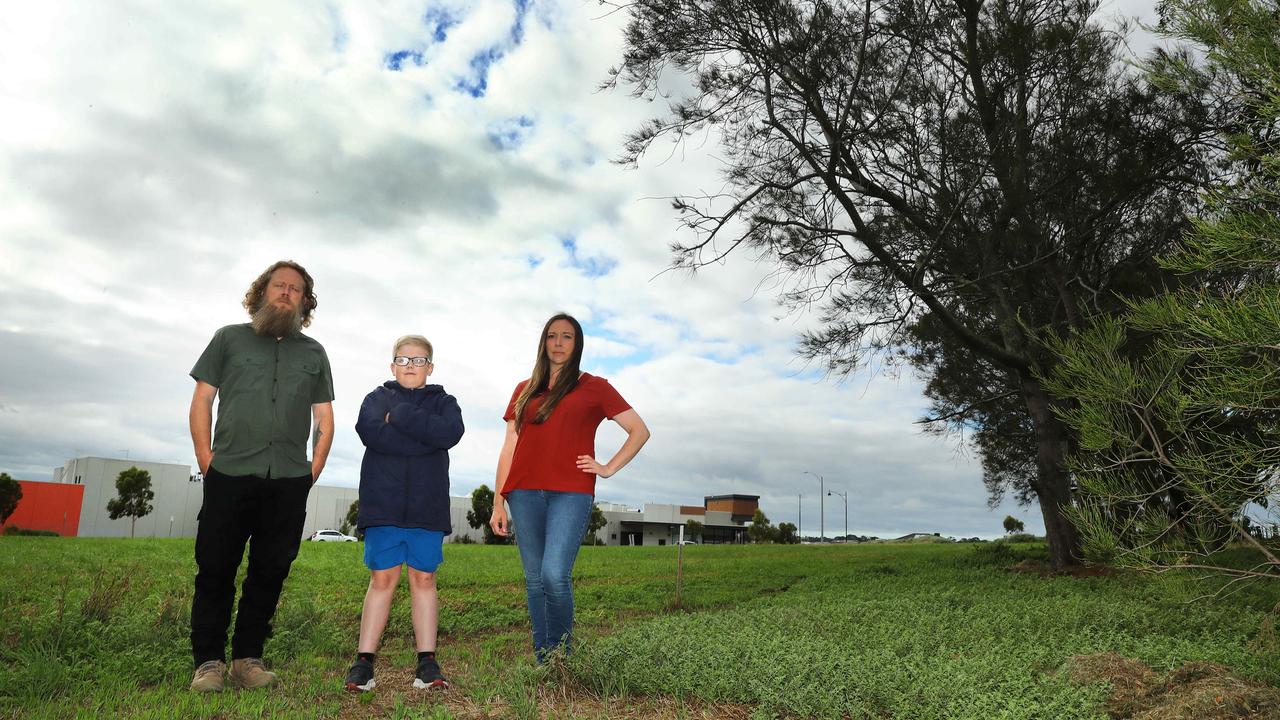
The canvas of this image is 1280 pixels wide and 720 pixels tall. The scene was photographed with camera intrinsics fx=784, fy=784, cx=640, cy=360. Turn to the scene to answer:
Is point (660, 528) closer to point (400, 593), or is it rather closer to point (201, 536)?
point (400, 593)

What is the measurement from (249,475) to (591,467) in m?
1.85

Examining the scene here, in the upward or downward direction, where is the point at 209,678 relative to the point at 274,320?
downward

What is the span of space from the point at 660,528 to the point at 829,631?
69470mm

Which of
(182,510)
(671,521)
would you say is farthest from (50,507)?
(671,521)

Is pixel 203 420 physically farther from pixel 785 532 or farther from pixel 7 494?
pixel 785 532

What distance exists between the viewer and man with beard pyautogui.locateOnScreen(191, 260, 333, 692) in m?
4.24

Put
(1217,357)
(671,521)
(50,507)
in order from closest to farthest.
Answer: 1. (1217,357)
2. (50,507)
3. (671,521)

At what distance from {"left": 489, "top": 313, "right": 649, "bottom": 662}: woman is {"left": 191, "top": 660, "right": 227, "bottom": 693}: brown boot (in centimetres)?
170

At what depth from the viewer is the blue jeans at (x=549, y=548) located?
13.9ft

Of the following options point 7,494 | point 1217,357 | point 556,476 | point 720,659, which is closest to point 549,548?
point 556,476

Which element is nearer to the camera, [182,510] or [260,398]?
[260,398]

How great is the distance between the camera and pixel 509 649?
6301 mm

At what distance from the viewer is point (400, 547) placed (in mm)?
4363

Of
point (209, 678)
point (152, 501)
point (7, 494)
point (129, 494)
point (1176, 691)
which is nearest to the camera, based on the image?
point (209, 678)
